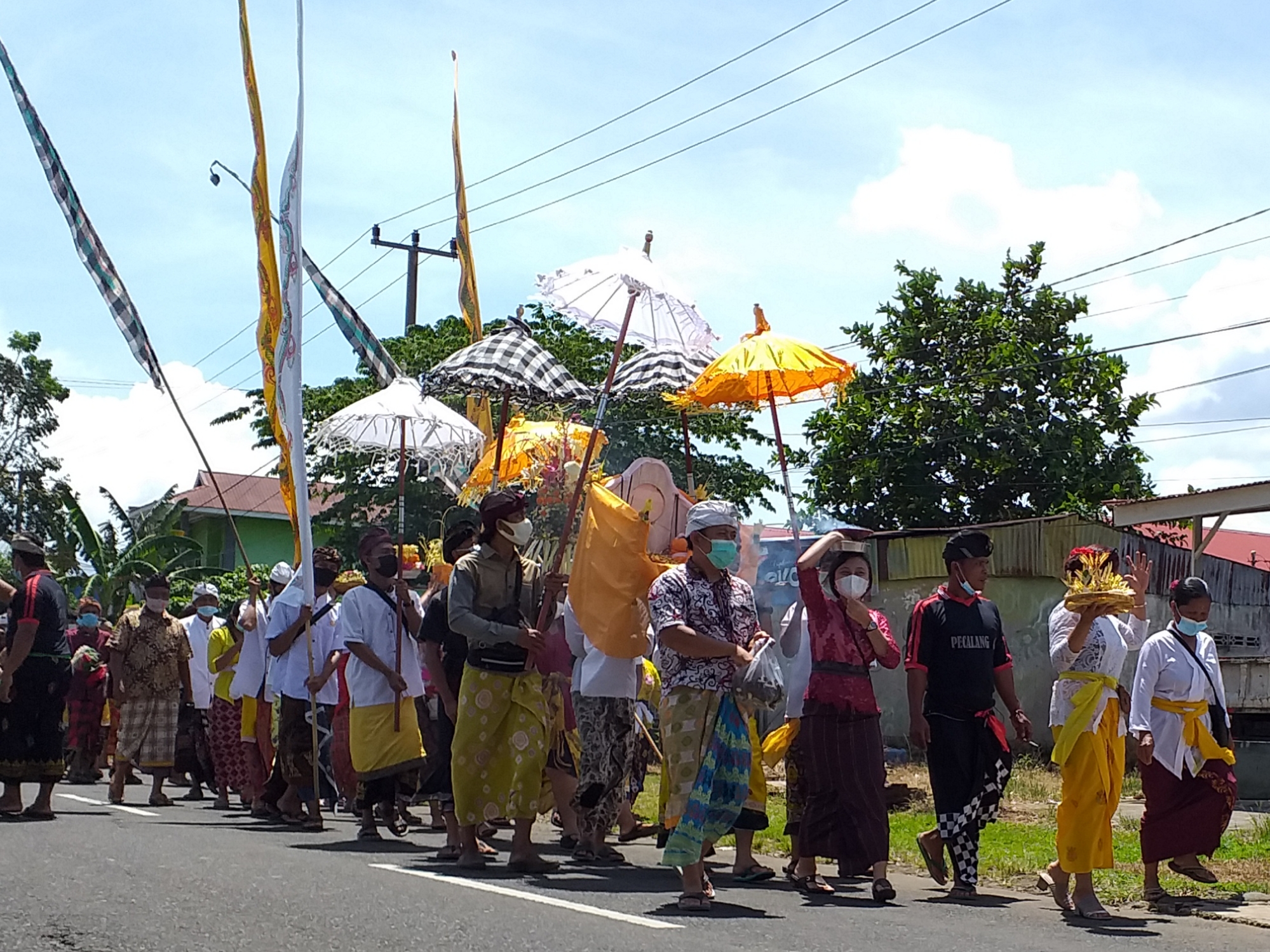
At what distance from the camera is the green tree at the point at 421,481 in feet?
94.7

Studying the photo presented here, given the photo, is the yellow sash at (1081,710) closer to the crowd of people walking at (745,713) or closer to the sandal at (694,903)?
the crowd of people walking at (745,713)

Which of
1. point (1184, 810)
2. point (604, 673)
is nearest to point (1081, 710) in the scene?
point (1184, 810)

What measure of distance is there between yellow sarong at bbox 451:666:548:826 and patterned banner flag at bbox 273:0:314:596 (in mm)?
2390

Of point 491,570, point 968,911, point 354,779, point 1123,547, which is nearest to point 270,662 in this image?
point 354,779

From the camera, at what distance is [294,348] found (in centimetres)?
1067

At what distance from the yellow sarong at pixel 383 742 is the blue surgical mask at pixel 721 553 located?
3.43 metres

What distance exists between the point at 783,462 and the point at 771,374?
0.65 meters

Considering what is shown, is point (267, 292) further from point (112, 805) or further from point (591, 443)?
point (112, 805)

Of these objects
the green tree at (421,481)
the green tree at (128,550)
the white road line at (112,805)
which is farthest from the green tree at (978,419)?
the white road line at (112,805)

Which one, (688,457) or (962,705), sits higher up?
(688,457)

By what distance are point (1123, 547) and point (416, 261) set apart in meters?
18.0

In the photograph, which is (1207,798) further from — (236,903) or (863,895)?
(236,903)

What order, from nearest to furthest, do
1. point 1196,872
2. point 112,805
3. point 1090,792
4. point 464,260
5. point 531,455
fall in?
point 1090,792 → point 1196,872 → point 531,455 → point 112,805 → point 464,260

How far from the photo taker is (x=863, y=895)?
27.0 feet
